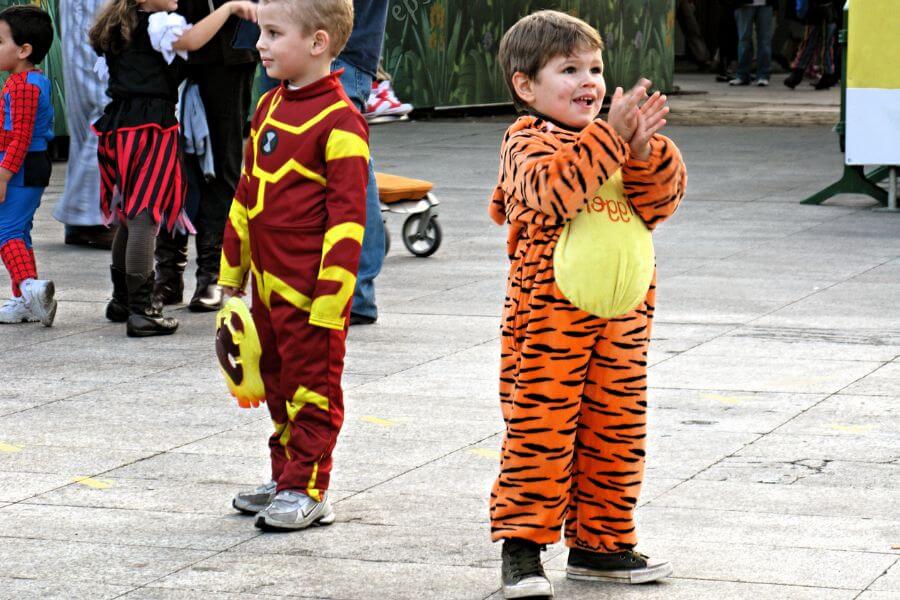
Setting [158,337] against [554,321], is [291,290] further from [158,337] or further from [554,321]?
[158,337]

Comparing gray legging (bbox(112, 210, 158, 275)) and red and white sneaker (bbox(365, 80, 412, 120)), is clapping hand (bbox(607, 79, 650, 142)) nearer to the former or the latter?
gray legging (bbox(112, 210, 158, 275))

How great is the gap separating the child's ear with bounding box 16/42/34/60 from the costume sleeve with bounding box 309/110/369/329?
3.80 m

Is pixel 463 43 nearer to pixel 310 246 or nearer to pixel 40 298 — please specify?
pixel 40 298

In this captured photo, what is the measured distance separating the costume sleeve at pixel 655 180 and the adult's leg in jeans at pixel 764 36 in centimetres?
2223

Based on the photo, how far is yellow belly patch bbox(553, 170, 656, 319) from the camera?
402 centimetres

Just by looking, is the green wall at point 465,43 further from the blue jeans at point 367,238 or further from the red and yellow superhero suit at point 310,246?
the red and yellow superhero suit at point 310,246

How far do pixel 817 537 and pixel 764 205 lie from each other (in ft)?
26.8

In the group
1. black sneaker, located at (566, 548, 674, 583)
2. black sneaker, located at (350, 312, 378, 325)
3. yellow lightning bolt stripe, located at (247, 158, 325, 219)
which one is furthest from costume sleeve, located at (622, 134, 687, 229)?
black sneaker, located at (350, 312, 378, 325)

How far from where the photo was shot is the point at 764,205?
12492mm

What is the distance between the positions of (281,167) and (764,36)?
22326 mm

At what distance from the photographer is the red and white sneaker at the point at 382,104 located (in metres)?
8.95

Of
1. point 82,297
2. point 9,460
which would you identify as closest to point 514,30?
point 9,460

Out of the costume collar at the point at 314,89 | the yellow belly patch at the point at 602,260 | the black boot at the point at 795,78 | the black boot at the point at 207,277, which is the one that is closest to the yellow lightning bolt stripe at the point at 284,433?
the costume collar at the point at 314,89

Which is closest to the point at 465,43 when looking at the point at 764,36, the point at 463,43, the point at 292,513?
the point at 463,43
